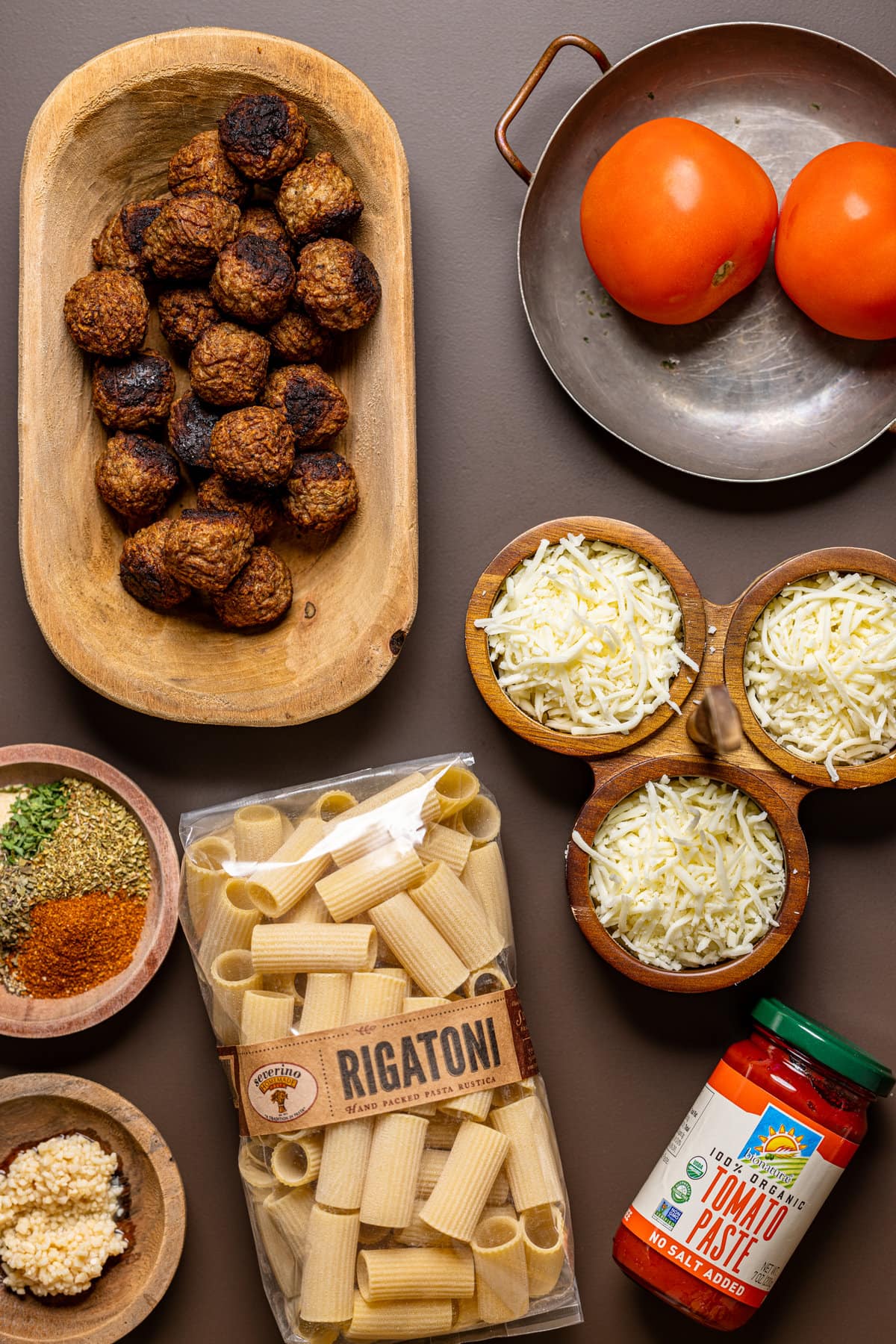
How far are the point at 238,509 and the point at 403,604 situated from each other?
412 millimetres

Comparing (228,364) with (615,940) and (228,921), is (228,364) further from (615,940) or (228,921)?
(615,940)

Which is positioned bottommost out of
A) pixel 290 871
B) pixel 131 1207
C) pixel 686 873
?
pixel 131 1207

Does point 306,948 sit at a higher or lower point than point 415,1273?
higher

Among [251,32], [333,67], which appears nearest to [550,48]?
[333,67]

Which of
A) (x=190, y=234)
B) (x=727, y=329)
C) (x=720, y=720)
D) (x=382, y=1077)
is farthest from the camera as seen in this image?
(x=727, y=329)

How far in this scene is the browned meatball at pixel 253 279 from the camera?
81.4 inches

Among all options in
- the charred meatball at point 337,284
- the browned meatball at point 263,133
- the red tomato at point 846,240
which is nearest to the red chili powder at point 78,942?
the charred meatball at point 337,284

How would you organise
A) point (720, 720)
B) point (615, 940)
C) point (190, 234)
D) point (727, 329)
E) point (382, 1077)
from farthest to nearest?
point (727, 329), point (615, 940), point (190, 234), point (382, 1077), point (720, 720)

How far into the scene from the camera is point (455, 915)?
6.66 ft

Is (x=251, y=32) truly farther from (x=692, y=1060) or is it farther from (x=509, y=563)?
(x=692, y=1060)

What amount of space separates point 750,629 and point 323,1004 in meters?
1.16

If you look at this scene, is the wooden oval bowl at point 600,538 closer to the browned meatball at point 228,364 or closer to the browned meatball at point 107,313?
the browned meatball at point 228,364

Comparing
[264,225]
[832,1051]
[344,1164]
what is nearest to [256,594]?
[264,225]

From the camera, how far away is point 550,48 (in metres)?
2.14
